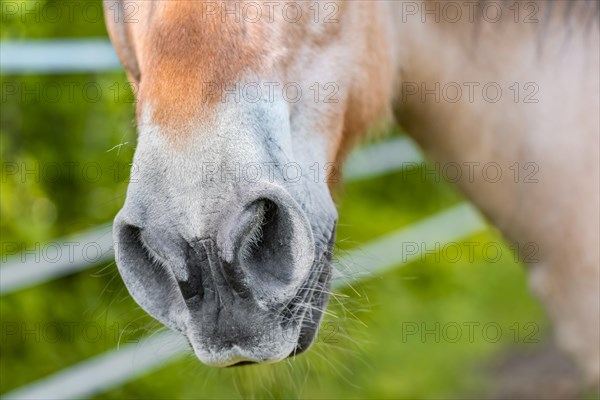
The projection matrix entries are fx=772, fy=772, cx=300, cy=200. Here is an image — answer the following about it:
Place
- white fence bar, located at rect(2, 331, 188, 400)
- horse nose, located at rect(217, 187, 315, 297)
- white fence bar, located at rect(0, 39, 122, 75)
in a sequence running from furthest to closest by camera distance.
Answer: white fence bar, located at rect(0, 39, 122, 75), white fence bar, located at rect(2, 331, 188, 400), horse nose, located at rect(217, 187, 315, 297)

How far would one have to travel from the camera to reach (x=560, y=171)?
1.94m

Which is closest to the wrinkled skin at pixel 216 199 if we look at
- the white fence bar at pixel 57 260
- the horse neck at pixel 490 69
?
the horse neck at pixel 490 69

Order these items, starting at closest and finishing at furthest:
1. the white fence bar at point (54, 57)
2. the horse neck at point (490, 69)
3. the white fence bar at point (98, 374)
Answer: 1. the horse neck at point (490, 69)
2. the white fence bar at point (98, 374)
3. the white fence bar at point (54, 57)

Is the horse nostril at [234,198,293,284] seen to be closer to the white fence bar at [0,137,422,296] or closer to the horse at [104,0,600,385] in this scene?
the horse at [104,0,600,385]

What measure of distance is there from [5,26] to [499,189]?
7.00ft

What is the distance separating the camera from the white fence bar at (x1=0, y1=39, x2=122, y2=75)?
2.96 meters

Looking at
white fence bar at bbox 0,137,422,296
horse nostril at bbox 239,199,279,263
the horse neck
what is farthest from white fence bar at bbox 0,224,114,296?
horse nostril at bbox 239,199,279,263

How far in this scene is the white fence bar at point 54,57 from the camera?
9.73 ft

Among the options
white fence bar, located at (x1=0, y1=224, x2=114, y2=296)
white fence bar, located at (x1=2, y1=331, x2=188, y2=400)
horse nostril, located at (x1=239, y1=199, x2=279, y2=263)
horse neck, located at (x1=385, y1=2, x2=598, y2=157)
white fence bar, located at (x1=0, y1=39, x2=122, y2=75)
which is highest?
horse nostril, located at (x1=239, y1=199, x2=279, y2=263)

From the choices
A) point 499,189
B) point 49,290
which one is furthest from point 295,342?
point 49,290

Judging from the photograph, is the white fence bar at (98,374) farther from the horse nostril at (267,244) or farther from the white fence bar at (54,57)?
the horse nostril at (267,244)

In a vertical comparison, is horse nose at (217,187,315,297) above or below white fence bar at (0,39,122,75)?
above

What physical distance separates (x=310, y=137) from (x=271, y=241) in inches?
12.4

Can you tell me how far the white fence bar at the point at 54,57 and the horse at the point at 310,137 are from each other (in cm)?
117
